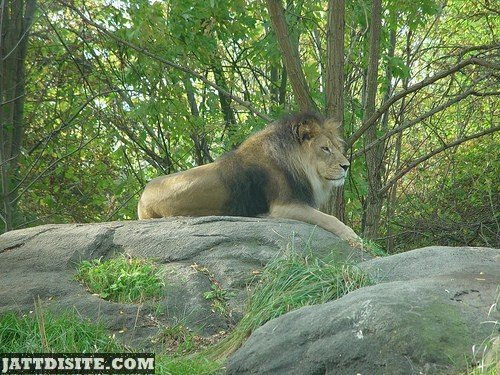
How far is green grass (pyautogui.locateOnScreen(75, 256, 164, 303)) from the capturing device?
633cm

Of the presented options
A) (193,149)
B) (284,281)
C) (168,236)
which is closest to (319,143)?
(168,236)

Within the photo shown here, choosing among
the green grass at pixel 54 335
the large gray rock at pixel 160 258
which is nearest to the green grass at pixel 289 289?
the large gray rock at pixel 160 258

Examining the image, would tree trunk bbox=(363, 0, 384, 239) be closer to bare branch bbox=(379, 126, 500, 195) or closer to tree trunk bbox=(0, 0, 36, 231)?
bare branch bbox=(379, 126, 500, 195)

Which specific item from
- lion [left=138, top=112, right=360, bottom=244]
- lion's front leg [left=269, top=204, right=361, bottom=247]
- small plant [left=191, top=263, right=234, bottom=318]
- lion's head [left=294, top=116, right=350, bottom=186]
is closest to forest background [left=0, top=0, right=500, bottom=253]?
lion's head [left=294, top=116, right=350, bottom=186]

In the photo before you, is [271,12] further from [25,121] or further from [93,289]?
[25,121]

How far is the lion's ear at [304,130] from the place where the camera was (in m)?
8.74

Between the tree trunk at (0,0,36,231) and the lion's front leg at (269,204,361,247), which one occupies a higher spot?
the tree trunk at (0,0,36,231)

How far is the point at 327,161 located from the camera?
8797mm

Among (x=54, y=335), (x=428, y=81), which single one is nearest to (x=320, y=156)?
(x=428, y=81)

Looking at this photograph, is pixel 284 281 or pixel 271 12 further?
pixel 271 12

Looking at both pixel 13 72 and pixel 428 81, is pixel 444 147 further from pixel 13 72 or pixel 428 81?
pixel 13 72

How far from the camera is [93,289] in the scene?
6473 mm

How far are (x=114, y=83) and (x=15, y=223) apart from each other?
3.16m

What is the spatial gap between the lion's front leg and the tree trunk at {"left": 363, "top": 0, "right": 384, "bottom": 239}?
2.62 meters
